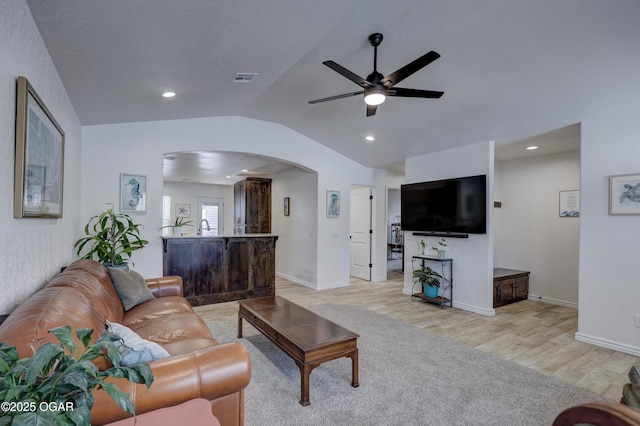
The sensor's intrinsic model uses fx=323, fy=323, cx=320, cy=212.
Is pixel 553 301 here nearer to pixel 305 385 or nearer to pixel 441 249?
pixel 441 249

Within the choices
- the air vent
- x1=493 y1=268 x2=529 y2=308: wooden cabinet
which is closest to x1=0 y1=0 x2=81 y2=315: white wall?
the air vent

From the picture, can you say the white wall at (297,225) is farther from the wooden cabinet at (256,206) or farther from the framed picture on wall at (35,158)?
the framed picture on wall at (35,158)

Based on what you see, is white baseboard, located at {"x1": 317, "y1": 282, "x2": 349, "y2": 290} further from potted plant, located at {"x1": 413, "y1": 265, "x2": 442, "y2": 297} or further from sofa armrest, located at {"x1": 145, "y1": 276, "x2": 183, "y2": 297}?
sofa armrest, located at {"x1": 145, "y1": 276, "x2": 183, "y2": 297}

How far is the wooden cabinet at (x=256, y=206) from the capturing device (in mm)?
7907

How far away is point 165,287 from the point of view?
3.53 metres

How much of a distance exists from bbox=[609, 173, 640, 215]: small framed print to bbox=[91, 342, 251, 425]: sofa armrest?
3.90 m

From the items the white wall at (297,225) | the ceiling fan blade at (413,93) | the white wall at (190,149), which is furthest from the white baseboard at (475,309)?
the ceiling fan blade at (413,93)

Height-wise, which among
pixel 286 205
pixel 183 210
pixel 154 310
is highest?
pixel 286 205

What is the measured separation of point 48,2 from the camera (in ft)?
5.82

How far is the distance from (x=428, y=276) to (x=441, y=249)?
49 cm

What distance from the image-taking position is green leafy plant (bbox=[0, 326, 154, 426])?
638mm

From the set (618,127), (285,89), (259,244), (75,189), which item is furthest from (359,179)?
(75,189)

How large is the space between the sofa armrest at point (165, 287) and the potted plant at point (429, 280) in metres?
3.52

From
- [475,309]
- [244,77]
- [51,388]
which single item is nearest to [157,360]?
[51,388]
